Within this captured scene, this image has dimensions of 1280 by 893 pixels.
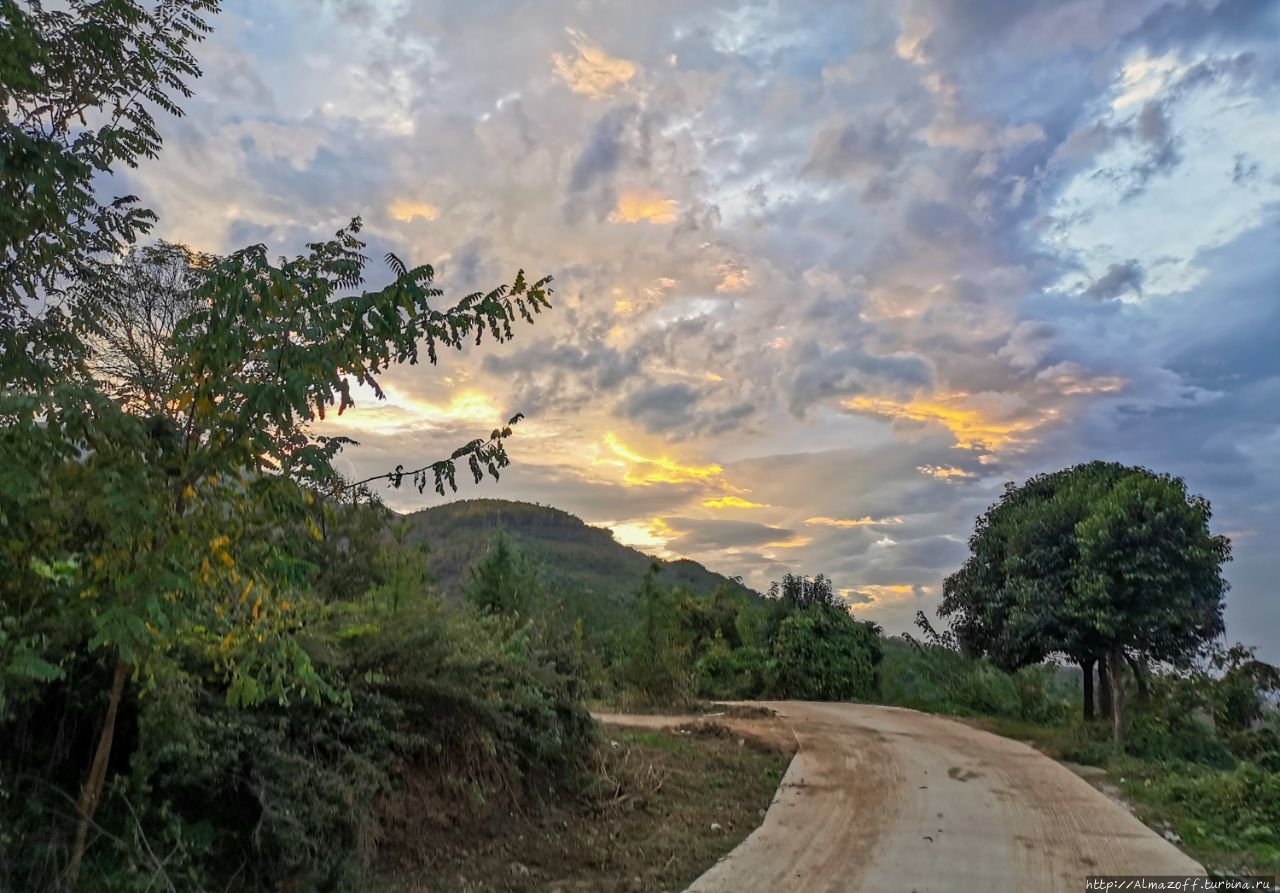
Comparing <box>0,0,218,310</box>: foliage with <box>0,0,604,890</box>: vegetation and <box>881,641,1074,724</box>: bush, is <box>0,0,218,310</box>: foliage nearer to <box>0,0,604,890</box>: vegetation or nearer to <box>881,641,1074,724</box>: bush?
<box>0,0,604,890</box>: vegetation

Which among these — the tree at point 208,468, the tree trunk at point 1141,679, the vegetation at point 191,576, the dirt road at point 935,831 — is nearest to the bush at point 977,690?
the tree trunk at point 1141,679

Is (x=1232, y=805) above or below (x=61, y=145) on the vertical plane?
below

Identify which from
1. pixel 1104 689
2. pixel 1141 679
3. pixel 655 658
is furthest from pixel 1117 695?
pixel 655 658

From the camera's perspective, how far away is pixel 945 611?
18953mm

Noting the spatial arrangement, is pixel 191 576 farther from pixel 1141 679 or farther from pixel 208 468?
pixel 1141 679

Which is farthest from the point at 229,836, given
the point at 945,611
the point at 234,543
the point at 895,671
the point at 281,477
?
the point at 895,671

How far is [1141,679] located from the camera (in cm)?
1322

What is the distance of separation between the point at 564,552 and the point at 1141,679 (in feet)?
234

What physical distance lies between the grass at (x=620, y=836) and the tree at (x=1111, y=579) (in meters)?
6.30

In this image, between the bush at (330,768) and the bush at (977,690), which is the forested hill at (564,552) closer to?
the bush at (977,690)

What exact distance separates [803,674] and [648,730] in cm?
1221

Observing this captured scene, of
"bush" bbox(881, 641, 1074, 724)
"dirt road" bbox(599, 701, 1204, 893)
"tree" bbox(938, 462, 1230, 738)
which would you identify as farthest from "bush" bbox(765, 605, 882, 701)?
"dirt road" bbox(599, 701, 1204, 893)

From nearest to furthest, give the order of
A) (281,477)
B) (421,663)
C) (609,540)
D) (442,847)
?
(281,477), (442,847), (421,663), (609,540)

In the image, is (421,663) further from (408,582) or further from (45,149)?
(45,149)
